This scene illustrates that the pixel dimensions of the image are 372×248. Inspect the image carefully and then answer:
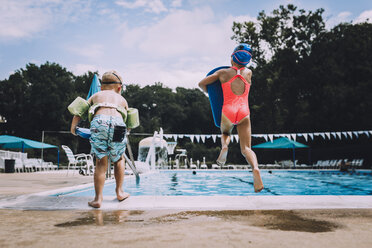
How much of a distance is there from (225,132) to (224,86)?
1.78ft

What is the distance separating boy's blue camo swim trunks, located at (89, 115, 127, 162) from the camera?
12.1 feet

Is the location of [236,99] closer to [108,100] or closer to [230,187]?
[108,100]

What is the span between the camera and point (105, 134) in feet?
12.1

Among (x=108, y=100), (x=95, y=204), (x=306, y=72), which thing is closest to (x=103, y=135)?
(x=108, y=100)

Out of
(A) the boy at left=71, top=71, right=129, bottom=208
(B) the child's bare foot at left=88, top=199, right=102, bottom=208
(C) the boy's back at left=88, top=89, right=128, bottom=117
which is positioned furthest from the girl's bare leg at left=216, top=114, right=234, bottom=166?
→ (B) the child's bare foot at left=88, top=199, right=102, bottom=208

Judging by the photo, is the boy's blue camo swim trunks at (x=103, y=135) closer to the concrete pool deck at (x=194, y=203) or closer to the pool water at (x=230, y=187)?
the concrete pool deck at (x=194, y=203)

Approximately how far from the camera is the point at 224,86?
3.64m

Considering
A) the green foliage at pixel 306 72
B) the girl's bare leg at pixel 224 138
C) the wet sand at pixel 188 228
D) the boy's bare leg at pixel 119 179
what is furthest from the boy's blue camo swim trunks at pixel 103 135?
the green foliage at pixel 306 72

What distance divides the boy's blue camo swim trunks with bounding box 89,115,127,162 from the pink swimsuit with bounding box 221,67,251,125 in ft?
4.25

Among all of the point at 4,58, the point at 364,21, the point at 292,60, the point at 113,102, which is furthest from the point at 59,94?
the point at 113,102

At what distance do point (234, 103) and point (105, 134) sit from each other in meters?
1.56

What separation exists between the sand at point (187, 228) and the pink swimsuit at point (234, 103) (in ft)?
3.46

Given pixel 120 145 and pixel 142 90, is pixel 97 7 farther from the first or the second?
pixel 142 90

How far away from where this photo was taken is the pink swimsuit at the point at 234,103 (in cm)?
358
